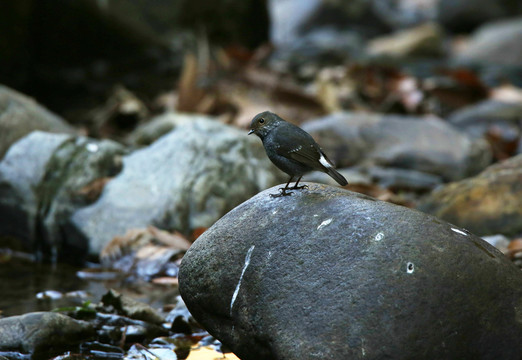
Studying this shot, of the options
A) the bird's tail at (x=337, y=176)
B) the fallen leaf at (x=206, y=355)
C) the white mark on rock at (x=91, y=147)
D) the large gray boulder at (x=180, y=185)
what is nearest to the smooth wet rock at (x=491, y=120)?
the large gray boulder at (x=180, y=185)

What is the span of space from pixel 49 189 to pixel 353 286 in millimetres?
3409

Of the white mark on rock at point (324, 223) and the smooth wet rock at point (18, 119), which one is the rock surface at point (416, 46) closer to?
the smooth wet rock at point (18, 119)

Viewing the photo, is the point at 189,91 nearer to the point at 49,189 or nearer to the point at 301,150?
the point at 49,189

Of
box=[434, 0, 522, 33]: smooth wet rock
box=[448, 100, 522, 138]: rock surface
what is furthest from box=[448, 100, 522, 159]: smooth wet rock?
box=[434, 0, 522, 33]: smooth wet rock

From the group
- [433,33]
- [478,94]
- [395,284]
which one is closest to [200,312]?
[395,284]

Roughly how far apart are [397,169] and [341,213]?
15.4 ft

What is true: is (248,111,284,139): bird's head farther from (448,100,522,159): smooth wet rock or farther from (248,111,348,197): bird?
(448,100,522,159): smooth wet rock

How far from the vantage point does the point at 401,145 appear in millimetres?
8023

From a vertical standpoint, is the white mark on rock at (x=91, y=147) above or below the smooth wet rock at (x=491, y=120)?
above

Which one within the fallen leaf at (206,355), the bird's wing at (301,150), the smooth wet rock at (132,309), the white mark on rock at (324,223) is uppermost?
the bird's wing at (301,150)

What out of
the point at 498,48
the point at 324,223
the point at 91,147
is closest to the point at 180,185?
the point at 91,147

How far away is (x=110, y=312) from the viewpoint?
4160mm

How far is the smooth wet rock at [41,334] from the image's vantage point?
11.6ft

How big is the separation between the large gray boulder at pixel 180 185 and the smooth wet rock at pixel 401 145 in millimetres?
2172
